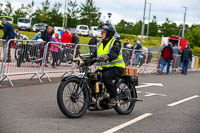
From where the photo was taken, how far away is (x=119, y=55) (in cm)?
749

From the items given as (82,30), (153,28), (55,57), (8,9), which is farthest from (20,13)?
(55,57)

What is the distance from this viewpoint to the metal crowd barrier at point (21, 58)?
36.3 ft

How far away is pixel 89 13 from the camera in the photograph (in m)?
76.3

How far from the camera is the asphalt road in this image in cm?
626

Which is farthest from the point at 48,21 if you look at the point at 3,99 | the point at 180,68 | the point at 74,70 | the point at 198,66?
the point at 3,99

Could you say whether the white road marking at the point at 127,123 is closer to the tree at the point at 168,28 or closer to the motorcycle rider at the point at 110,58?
the motorcycle rider at the point at 110,58

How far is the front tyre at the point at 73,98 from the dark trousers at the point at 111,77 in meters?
0.44

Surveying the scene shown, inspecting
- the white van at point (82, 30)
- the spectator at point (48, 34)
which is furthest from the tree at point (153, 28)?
the spectator at point (48, 34)

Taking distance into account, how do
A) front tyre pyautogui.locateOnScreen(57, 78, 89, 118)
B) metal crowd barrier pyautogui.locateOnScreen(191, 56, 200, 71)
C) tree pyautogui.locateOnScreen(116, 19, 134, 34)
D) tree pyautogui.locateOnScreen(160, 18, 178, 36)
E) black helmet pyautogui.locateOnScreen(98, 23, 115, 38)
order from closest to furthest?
front tyre pyautogui.locateOnScreen(57, 78, 89, 118)
black helmet pyautogui.locateOnScreen(98, 23, 115, 38)
metal crowd barrier pyautogui.locateOnScreen(191, 56, 200, 71)
tree pyautogui.locateOnScreen(160, 18, 178, 36)
tree pyautogui.locateOnScreen(116, 19, 134, 34)

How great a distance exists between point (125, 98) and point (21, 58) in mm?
4710

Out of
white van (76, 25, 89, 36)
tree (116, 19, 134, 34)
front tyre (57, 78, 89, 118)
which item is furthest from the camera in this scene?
tree (116, 19, 134, 34)

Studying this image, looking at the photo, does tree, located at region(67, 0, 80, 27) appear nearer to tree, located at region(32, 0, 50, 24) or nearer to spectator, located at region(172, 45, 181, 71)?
tree, located at region(32, 0, 50, 24)

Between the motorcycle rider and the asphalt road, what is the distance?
0.58 metres

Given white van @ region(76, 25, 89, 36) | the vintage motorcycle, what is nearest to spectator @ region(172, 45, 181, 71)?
the vintage motorcycle
